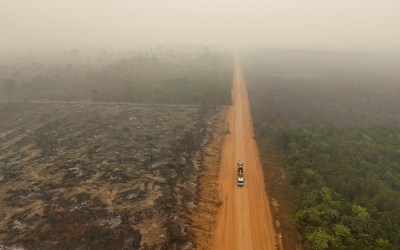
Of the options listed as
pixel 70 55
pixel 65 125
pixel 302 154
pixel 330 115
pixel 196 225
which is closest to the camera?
pixel 196 225

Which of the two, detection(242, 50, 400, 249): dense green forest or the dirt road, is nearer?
the dirt road

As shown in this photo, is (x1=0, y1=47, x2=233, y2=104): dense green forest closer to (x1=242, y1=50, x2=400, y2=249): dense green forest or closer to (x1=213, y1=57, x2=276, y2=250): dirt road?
(x1=242, y1=50, x2=400, y2=249): dense green forest

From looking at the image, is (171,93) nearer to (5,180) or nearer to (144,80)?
(144,80)

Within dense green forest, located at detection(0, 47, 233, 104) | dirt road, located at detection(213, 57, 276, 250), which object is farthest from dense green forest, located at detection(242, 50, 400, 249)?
A: dense green forest, located at detection(0, 47, 233, 104)

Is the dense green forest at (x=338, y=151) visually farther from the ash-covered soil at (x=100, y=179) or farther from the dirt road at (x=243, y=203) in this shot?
the ash-covered soil at (x=100, y=179)

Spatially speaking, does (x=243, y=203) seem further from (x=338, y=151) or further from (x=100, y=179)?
(x=338, y=151)

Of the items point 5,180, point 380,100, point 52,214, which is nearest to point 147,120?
point 5,180
